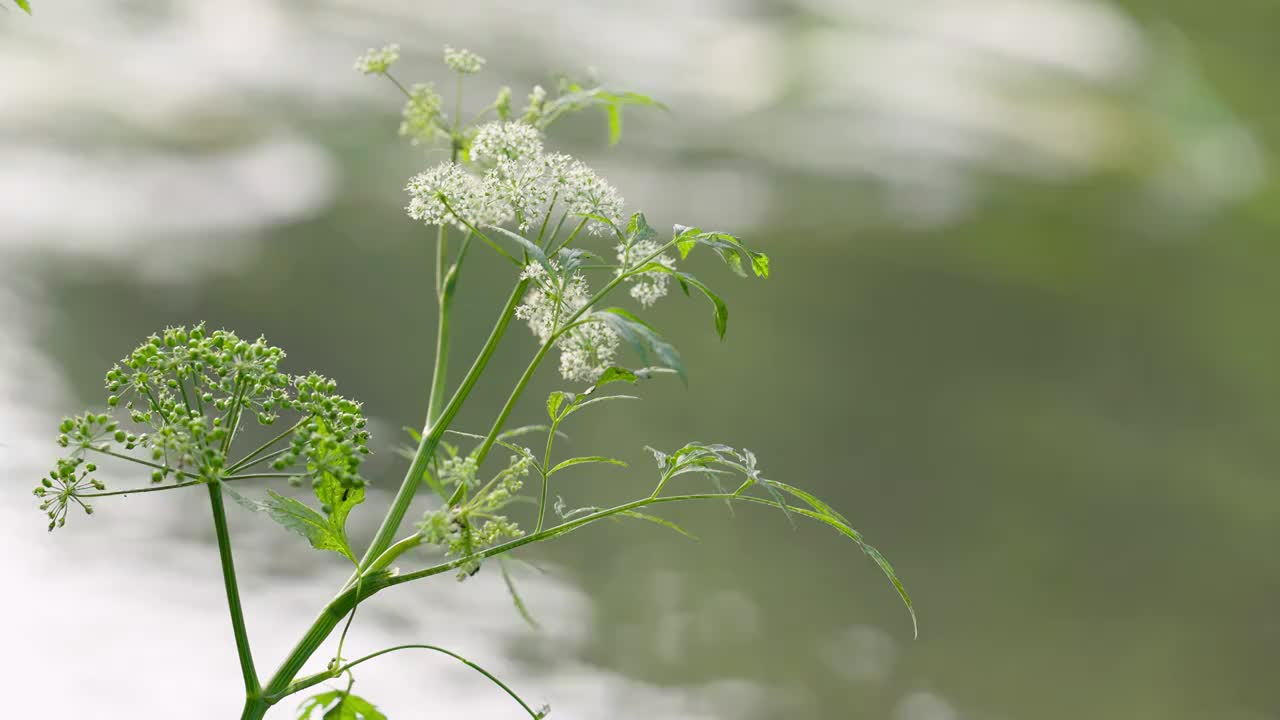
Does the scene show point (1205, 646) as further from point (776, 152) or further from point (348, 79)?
point (348, 79)

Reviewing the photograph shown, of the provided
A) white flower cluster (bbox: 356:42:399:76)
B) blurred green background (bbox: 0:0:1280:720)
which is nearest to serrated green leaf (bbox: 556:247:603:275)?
white flower cluster (bbox: 356:42:399:76)

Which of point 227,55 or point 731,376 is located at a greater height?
→ point 227,55

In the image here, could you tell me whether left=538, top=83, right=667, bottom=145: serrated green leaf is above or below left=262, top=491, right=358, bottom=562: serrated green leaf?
above

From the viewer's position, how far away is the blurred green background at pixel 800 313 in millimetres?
1398

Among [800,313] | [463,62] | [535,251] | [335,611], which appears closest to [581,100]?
[463,62]

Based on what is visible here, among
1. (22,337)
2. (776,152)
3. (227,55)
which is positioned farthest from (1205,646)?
(227,55)

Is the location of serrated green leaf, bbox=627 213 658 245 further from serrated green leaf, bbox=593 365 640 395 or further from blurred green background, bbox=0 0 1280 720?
blurred green background, bbox=0 0 1280 720

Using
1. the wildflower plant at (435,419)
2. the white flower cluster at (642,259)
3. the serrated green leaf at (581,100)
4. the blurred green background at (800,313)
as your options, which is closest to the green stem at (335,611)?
the wildflower plant at (435,419)

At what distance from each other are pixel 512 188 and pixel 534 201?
12 mm

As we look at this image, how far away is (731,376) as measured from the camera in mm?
2049

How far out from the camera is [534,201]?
0.50 metres

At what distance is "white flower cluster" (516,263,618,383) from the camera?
0.49 m

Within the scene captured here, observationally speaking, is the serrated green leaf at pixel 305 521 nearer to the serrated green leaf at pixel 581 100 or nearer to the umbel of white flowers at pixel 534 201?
the umbel of white flowers at pixel 534 201

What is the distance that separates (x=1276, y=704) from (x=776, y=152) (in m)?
1.69
